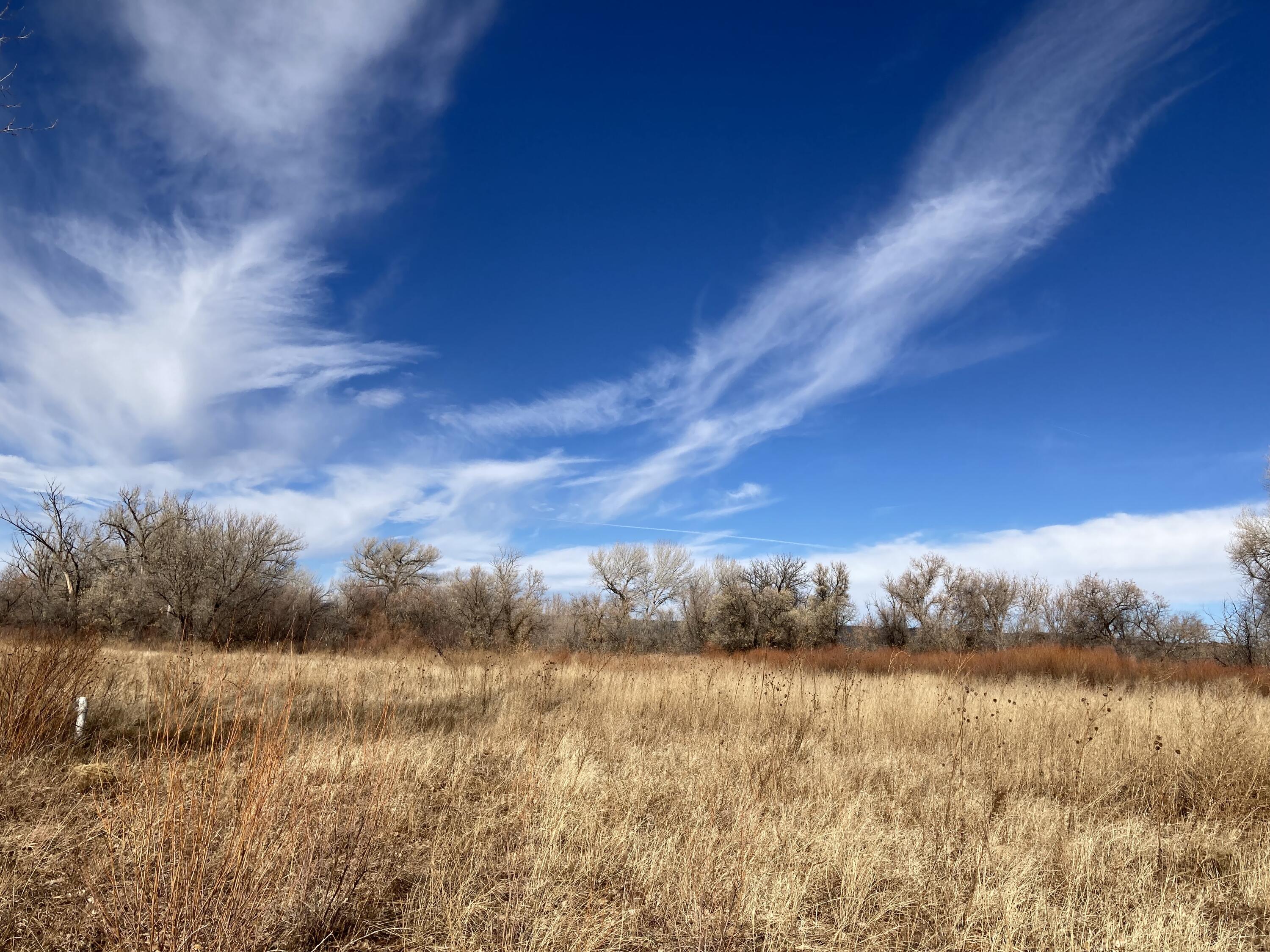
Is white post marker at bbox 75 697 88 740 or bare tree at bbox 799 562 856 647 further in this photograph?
bare tree at bbox 799 562 856 647

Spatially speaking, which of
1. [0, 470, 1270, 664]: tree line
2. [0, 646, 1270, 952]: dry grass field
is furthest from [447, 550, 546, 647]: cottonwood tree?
[0, 646, 1270, 952]: dry grass field

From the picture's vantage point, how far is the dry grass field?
307 centimetres

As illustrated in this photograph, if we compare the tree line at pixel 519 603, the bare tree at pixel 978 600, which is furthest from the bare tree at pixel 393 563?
the bare tree at pixel 978 600

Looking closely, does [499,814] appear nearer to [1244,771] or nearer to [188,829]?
[188,829]

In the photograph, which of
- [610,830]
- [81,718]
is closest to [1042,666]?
[610,830]

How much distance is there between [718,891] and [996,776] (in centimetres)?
480

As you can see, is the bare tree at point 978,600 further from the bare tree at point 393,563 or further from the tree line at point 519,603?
the bare tree at point 393,563

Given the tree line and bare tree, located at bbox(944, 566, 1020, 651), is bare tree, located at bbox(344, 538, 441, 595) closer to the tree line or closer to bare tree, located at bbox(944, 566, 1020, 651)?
the tree line

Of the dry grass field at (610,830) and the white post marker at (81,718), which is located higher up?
the white post marker at (81,718)

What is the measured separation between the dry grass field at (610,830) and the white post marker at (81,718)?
0.16m

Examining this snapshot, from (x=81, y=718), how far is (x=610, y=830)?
211 inches

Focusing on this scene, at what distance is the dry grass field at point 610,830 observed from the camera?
3.07 metres

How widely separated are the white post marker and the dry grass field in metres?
0.16

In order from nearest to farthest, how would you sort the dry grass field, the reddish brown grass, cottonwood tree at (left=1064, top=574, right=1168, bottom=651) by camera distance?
the dry grass field < the reddish brown grass < cottonwood tree at (left=1064, top=574, right=1168, bottom=651)
